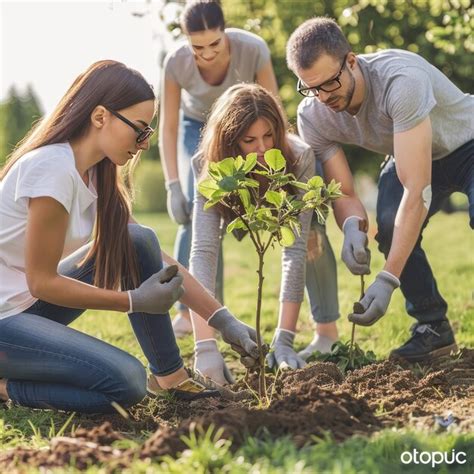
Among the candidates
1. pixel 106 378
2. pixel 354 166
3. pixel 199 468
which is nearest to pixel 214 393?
pixel 106 378

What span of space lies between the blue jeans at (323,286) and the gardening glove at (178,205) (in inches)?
36.5

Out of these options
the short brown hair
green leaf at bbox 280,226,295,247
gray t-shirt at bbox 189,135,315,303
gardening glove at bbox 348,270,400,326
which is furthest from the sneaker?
the short brown hair

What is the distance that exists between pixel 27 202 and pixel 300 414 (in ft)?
4.03

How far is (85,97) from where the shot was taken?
320cm

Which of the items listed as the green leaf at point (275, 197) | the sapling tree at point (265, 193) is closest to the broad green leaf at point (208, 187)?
the sapling tree at point (265, 193)

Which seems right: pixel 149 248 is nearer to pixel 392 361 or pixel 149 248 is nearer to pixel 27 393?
pixel 27 393

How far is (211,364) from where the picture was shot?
394 centimetres

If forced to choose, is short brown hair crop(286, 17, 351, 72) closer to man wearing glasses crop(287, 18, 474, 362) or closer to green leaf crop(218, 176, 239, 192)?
Answer: man wearing glasses crop(287, 18, 474, 362)

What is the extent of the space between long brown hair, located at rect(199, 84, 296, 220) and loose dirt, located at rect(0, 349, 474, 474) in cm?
99

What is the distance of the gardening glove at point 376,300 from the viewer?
359cm

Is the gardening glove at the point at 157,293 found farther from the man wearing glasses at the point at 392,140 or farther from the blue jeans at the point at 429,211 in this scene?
the blue jeans at the point at 429,211

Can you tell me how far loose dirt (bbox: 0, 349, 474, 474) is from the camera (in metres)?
2.53

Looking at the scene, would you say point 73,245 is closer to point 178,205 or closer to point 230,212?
point 230,212

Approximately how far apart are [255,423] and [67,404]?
93 cm
